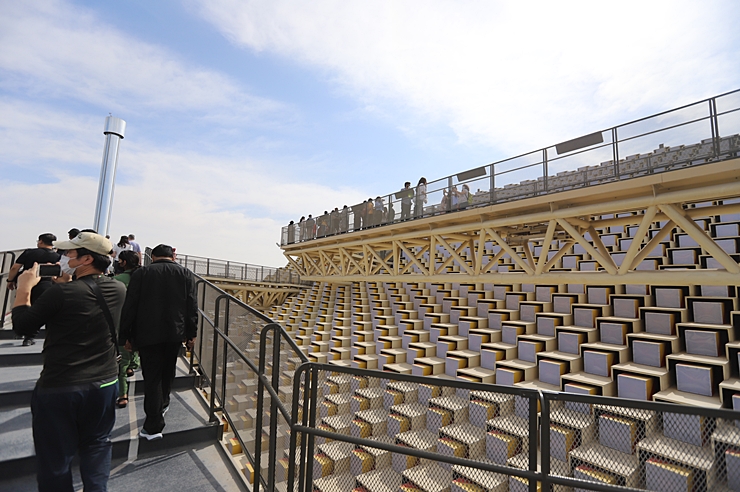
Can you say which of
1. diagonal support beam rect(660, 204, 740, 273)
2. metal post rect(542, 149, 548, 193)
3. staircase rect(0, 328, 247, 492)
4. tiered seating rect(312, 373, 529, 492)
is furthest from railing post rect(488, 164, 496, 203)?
staircase rect(0, 328, 247, 492)

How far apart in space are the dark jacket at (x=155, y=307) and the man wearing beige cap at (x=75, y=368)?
0.82m

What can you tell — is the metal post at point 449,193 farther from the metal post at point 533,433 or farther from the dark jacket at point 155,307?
the metal post at point 533,433

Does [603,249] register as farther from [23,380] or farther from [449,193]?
[23,380]

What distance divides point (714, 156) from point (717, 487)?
6.50 meters

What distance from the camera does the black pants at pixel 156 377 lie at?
3.00 meters

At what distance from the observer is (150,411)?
9.87ft

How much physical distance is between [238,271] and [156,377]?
72.7 feet

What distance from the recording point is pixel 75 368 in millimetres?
2010

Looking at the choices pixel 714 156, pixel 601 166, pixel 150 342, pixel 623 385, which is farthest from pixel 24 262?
pixel 714 156

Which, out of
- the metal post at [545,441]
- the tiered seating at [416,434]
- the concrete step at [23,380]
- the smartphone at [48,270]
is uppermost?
the smartphone at [48,270]

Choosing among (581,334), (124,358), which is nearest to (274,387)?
(124,358)

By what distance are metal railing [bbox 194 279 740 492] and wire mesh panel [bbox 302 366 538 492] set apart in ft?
0.08

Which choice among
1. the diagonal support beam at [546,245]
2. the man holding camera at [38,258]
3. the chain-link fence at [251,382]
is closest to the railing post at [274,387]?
the chain-link fence at [251,382]

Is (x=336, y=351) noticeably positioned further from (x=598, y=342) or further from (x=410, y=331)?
(x=598, y=342)
